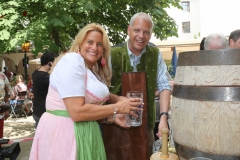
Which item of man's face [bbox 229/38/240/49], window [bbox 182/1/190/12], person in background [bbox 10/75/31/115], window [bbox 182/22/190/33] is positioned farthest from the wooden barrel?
window [bbox 182/1/190/12]

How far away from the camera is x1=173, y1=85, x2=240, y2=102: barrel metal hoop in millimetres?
1136

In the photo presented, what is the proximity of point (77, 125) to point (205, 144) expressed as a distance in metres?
0.71

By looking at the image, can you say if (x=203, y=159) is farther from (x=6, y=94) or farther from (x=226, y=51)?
(x=6, y=94)

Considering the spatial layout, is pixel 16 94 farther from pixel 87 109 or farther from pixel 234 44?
pixel 87 109

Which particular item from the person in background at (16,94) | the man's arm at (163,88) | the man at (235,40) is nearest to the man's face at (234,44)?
the man at (235,40)

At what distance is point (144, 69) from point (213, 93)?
2.81ft

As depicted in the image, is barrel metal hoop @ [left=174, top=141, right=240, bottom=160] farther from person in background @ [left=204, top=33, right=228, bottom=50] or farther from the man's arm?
person in background @ [left=204, top=33, right=228, bottom=50]

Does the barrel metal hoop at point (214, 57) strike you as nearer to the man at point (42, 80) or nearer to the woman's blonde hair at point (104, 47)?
the woman's blonde hair at point (104, 47)

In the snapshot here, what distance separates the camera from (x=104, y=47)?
1734 mm

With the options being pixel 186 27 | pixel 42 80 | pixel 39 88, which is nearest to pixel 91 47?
pixel 42 80

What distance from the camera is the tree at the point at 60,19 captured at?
4496 millimetres

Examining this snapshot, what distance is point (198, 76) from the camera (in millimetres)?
1198

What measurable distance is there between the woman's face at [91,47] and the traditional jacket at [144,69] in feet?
1.22

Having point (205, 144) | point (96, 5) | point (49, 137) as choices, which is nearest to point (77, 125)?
point (49, 137)
